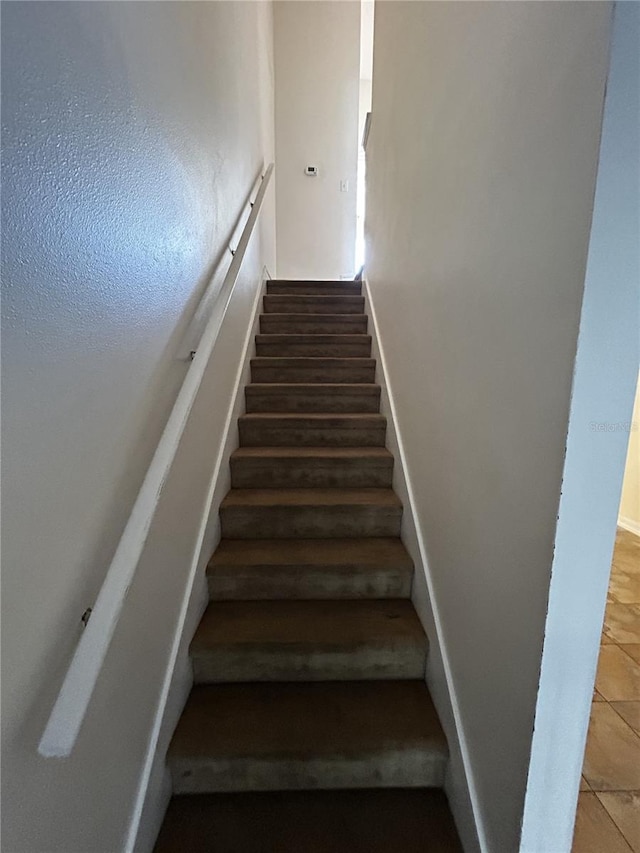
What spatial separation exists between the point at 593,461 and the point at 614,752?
138cm

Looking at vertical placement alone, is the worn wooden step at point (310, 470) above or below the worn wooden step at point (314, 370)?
below

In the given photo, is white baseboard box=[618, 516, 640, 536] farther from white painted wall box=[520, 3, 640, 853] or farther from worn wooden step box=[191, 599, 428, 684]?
white painted wall box=[520, 3, 640, 853]

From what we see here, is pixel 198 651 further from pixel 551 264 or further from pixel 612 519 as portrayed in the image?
pixel 551 264

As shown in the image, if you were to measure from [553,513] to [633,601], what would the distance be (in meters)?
2.40

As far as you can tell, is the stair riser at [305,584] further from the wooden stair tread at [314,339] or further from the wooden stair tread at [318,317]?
the wooden stair tread at [318,317]

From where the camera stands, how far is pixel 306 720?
4.48ft

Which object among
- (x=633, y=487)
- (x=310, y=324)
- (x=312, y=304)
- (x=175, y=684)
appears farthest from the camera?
(x=633, y=487)

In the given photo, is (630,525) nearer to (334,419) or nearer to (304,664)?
(334,419)

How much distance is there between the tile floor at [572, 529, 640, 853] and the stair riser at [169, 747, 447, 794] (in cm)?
43

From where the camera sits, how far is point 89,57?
2.65ft

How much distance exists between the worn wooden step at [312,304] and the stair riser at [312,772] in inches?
109

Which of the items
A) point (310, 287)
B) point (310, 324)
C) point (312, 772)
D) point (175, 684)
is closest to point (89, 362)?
point (175, 684)

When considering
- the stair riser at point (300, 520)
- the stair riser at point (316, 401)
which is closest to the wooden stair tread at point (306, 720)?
the stair riser at point (300, 520)

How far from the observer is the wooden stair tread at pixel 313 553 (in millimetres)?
1717
